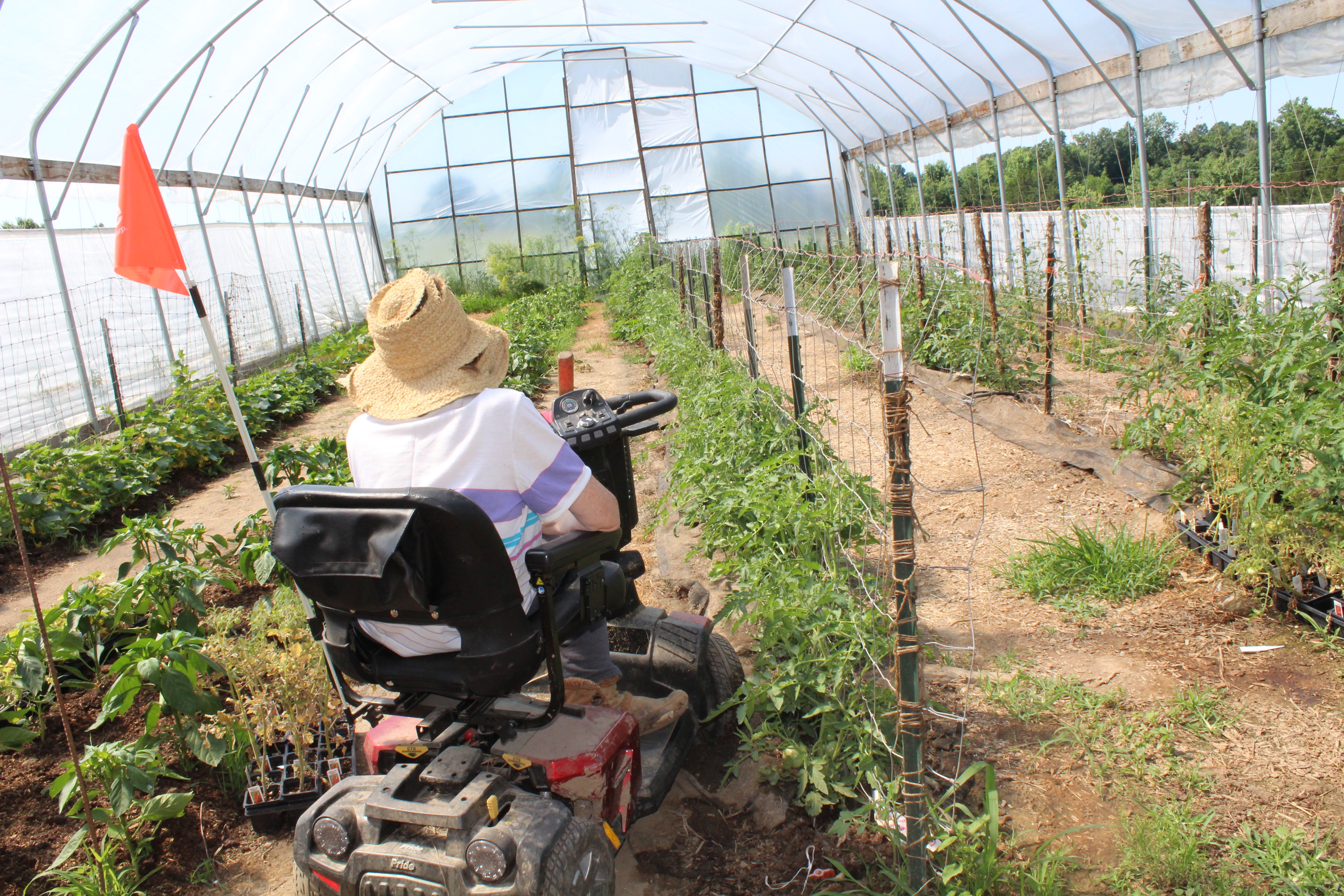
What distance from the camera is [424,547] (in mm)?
1787

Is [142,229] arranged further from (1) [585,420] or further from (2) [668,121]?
(2) [668,121]

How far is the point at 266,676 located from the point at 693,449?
2187 millimetres

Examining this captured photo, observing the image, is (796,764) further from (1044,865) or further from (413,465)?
(413,465)

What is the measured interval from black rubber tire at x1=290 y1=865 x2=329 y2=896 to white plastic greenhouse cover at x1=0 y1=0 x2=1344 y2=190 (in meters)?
7.01

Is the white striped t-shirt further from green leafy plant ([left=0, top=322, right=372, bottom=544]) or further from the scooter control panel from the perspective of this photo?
green leafy plant ([left=0, top=322, right=372, bottom=544])

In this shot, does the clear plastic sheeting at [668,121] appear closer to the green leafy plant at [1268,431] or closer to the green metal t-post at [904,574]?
the green leafy plant at [1268,431]

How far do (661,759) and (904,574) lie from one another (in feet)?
3.31

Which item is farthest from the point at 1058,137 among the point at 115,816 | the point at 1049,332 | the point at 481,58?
the point at 481,58

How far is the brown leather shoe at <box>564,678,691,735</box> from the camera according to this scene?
244 cm

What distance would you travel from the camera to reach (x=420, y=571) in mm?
1790

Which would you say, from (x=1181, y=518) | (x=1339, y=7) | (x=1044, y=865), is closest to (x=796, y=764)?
(x=1044, y=865)

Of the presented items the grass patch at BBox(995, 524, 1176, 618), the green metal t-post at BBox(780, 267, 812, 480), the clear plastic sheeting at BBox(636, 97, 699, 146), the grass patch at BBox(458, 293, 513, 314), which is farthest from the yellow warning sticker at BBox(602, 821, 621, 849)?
the clear plastic sheeting at BBox(636, 97, 699, 146)

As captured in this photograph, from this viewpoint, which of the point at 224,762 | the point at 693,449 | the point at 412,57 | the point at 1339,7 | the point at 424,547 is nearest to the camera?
the point at 424,547

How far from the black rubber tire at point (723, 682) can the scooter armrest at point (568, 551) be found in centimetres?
83
